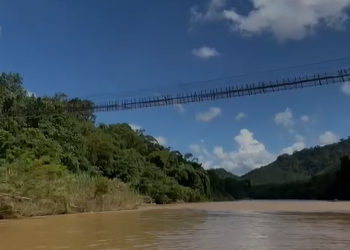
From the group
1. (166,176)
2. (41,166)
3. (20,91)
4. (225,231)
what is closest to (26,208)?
(41,166)

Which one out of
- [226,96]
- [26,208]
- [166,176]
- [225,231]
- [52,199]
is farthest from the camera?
[166,176]

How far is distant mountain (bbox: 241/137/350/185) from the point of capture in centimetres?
9981

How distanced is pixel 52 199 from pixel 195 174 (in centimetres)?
3472

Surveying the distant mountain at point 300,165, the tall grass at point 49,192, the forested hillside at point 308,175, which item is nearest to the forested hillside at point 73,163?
the tall grass at point 49,192

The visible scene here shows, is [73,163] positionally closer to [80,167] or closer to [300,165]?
[80,167]

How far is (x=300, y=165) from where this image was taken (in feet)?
374

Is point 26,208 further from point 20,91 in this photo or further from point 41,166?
point 20,91

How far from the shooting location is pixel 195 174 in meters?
56.8

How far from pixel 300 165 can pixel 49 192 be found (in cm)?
9748

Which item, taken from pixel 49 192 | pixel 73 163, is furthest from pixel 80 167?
pixel 49 192

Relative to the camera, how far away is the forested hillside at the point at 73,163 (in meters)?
22.6

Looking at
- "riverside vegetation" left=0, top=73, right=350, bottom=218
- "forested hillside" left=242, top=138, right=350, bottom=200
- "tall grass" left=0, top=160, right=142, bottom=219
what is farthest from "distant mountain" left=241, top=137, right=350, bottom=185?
"tall grass" left=0, top=160, right=142, bottom=219

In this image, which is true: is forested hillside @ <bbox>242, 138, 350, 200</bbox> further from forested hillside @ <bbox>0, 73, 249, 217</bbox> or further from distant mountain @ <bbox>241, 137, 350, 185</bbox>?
forested hillside @ <bbox>0, 73, 249, 217</bbox>

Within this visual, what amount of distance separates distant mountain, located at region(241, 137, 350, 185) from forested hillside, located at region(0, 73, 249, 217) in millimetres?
46174
